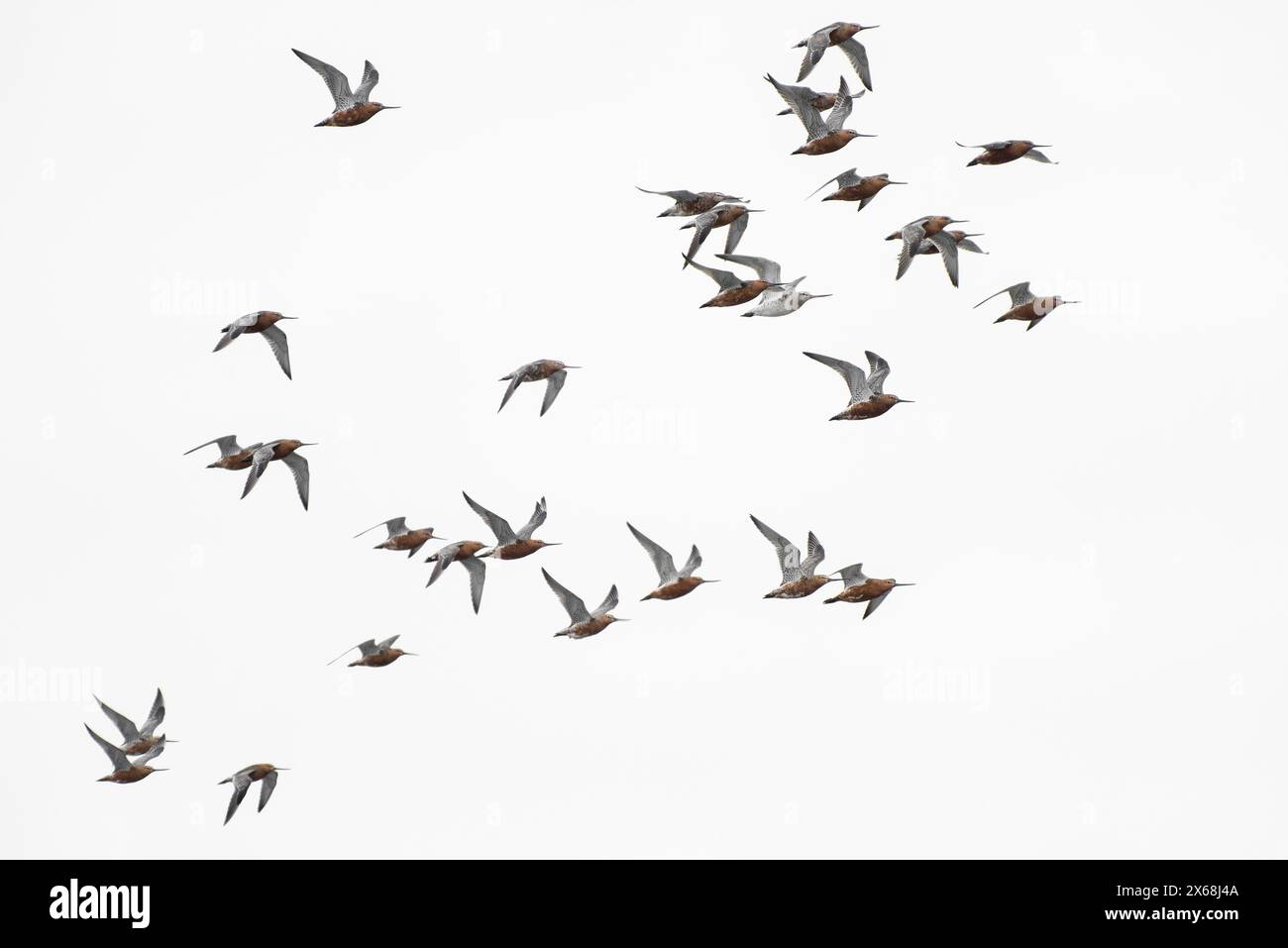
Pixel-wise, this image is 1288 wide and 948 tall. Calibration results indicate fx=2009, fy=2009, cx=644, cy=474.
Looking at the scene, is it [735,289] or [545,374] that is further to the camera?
[545,374]

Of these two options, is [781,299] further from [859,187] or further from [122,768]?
[122,768]

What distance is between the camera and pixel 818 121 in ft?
156

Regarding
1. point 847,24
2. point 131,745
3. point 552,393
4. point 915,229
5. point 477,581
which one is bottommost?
point 131,745

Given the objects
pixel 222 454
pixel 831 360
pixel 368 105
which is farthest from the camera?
pixel 222 454

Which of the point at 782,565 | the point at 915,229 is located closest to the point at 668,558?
the point at 782,565

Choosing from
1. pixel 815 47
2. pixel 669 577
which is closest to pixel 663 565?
pixel 669 577

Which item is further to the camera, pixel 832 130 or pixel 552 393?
pixel 552 393

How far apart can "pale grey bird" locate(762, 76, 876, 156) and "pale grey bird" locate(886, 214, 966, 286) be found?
2.52 meters

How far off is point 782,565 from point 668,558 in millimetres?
2786

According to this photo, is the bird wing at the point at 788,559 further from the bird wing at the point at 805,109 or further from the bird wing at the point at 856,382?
the bird wing at the point at 805,109

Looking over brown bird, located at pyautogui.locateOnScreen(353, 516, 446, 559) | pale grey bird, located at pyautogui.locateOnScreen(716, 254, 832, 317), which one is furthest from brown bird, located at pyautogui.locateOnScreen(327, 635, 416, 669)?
pale grey bird, located at pyautogui.locateOnScreen(716, 254, 832, 317)

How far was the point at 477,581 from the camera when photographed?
5253cm

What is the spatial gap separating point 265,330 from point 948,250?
662 inches

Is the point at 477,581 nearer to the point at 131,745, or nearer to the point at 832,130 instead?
the point at 131,745
